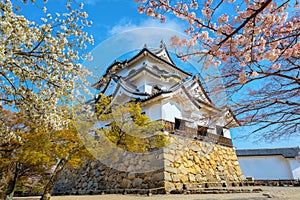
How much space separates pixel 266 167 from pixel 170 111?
10.8 m

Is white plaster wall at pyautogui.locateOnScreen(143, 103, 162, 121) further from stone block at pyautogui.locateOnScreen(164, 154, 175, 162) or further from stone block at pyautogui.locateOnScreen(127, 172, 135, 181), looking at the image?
stone block at pyautogui.locateOnScreen(127, 172, 135, 181)

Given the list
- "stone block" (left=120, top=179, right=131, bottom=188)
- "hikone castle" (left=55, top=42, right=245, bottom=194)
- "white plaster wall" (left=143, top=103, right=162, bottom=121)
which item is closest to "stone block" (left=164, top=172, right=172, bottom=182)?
"hikone castle" (left=55, top=42, right=245, bottom=194)

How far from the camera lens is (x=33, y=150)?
17.0 feet

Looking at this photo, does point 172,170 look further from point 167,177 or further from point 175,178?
point 167,177

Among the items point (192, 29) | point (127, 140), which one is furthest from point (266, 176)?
point (192, 29)

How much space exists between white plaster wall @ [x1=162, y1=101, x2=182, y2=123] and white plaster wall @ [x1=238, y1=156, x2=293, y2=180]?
9.46m

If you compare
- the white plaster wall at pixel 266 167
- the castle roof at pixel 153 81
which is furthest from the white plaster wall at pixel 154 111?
the white plaster wall at pixel 266 167

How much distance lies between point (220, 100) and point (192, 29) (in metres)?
1.26

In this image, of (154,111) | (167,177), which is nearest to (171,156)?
(167,177)

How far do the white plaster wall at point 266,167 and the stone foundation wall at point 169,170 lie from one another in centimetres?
564

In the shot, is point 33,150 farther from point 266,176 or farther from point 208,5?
point 266,176

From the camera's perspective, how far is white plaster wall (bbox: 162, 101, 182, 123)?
8273 millimetres

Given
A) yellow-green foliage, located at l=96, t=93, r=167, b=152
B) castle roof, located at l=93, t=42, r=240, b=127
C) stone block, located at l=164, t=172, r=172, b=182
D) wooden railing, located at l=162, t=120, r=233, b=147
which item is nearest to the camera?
yellow-green foliage, located at l=96, t=93, r=167, b=152

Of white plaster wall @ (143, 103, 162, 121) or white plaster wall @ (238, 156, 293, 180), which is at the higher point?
white plaster wall @ (143, 103, 162, 121)
